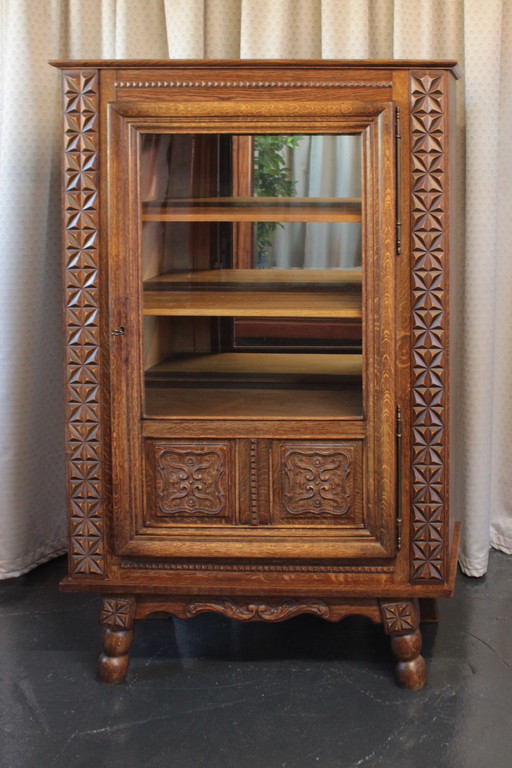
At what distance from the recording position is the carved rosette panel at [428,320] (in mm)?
1759

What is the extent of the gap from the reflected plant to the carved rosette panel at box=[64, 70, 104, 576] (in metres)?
0.33

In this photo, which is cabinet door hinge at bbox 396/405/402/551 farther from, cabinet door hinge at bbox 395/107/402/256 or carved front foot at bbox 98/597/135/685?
carved front foot at bbox 98/597/135/685

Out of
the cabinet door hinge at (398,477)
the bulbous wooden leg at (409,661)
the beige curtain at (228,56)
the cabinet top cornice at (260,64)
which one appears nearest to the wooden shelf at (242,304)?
the cabinet door hinge at (398,477)

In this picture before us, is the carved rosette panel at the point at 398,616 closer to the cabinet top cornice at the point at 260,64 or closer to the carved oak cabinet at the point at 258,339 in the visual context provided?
the carved oak cabinet at the point at 258,339

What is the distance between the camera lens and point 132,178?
5.91 ft

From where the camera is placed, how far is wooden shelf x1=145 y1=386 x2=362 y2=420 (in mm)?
1867

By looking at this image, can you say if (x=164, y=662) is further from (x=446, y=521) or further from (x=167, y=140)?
(x=167, y=140)

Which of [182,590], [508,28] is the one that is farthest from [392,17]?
[182,590]

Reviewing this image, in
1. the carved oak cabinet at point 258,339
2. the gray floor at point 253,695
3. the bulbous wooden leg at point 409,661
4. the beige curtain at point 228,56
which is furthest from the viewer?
the beige curtain at point 228,56

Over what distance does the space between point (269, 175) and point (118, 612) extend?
3.24 ft

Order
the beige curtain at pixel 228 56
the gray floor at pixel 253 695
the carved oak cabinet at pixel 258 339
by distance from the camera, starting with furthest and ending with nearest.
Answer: the beige curtain at pixel 228 56 < the carved oak cabinet at pixel 258 339 < the gray floor at pixel 253 695

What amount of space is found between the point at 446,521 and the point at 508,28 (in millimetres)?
1369

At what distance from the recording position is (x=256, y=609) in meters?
1.91

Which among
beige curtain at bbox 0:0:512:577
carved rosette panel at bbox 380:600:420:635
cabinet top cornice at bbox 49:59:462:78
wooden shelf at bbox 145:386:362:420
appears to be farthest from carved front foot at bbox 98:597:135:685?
cabinet top cornice at bbox 49:59:462:78
